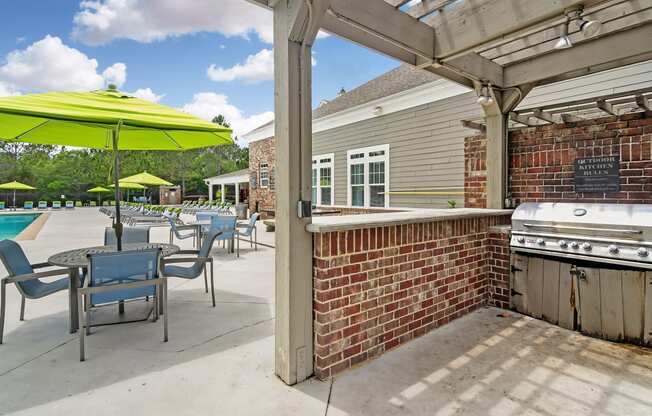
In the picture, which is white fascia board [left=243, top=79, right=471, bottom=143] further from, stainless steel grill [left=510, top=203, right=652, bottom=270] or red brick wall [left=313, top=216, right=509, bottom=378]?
red brick wall [left=313, top=216, right=509, bottom=378]

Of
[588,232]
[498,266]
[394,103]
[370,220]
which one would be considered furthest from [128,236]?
[394,103]

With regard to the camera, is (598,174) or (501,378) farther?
(598,174)

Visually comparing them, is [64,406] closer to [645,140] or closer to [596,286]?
[596,286]

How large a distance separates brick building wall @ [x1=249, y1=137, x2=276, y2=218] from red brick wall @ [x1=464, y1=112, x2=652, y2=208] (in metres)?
10.6

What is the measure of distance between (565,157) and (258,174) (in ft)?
43.2

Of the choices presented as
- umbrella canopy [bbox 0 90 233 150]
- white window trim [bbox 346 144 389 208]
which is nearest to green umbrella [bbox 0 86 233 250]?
umbrella canopy [bbox 0 90 233 150]

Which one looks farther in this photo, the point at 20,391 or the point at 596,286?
the point at 596,286

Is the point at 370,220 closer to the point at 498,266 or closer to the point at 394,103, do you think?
the point at 498,266

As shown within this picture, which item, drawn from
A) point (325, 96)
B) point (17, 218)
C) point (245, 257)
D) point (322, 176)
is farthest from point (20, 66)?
point (245, 257)

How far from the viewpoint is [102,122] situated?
10.3ft

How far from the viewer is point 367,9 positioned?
9.10 feet

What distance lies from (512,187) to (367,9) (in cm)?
310

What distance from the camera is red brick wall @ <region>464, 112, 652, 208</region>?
142 inches

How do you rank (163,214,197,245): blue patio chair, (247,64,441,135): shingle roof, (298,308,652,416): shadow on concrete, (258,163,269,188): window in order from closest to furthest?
(298,308,652,416): shadow on concrete → (163,214,197,245): blue patio chair → (247,64,441,135): shingle roof → (258,163,269,188): window
